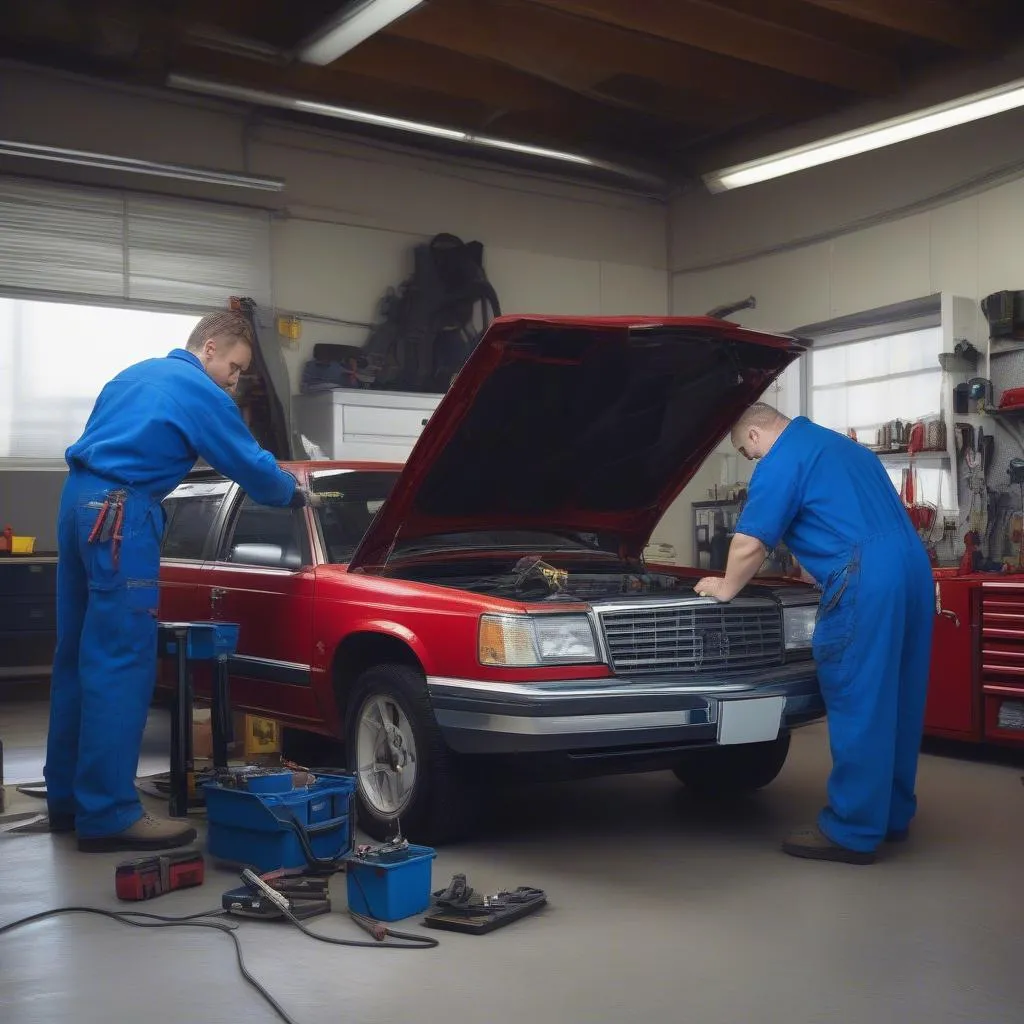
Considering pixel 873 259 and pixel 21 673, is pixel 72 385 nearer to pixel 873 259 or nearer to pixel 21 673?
pixel 21 673

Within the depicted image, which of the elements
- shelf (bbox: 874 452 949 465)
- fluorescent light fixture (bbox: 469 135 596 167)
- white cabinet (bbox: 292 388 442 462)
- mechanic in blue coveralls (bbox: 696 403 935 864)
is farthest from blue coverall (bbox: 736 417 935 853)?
fluorescent light fixture (bbox: 469 135 596 167)

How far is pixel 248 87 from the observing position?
8.35 meters

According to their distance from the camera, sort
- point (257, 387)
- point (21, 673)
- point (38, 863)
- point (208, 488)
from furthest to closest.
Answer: point (257, 387) → point (21, 673) → point (208, 488) → point (38, 863)

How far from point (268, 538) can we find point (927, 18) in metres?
5.32

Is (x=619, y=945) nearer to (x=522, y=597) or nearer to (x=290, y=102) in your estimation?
(x=522, y=597)

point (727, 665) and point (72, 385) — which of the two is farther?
point (72, 385)

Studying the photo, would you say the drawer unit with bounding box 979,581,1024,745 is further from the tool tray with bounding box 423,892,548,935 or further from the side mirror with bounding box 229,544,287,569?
the side mirror with bounding box 229,544,287,569

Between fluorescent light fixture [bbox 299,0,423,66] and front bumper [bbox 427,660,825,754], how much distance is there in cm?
421

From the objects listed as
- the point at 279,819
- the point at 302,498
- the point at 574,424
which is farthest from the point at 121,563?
the point at 574,424

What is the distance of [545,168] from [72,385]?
14.4ft

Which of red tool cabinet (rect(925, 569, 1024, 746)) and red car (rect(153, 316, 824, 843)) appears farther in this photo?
red tool cabinet (rect(925, 569, 1024, 746))

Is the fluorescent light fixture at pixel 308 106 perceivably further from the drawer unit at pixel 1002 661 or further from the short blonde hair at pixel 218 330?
the drawer unit at pixel 1002 661

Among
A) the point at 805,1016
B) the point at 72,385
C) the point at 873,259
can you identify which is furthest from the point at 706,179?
the point at 805,1016

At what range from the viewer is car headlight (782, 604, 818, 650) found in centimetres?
423
